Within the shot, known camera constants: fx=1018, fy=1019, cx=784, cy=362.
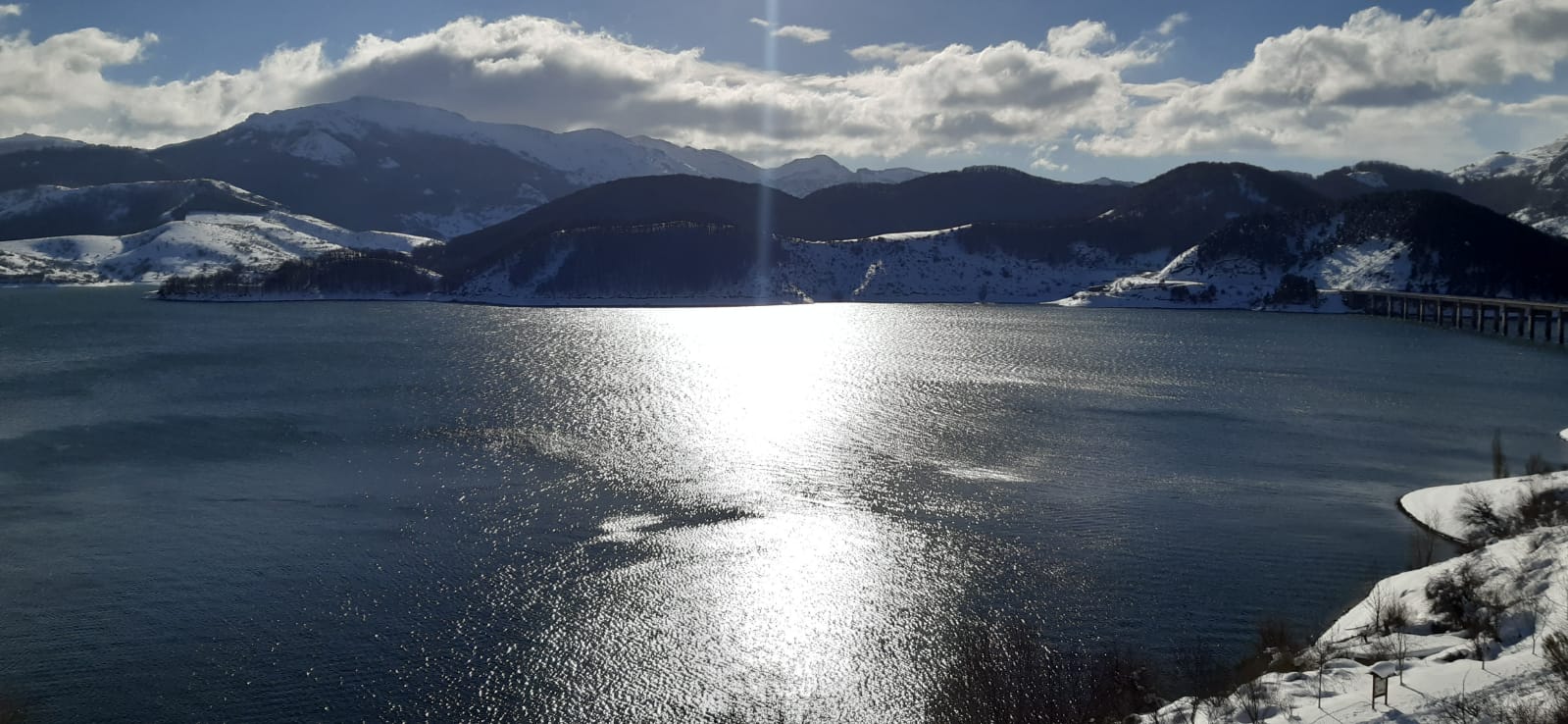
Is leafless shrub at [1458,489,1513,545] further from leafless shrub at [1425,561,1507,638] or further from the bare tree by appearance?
the bare tree

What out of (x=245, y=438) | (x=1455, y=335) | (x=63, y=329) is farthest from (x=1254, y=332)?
(x=63, y=329)

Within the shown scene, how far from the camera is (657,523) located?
149ft

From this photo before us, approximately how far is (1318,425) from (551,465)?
168ft

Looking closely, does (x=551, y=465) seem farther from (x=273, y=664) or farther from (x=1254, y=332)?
(x=1254, y=332)

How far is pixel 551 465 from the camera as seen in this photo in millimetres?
56531

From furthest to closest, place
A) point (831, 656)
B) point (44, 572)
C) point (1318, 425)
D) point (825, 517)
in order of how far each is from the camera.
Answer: point (1318, 425) → point (825, 517) → point (44, 572) → point (831, 656)

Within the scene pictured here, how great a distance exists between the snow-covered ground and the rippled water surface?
508 cm

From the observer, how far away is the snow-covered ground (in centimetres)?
1973

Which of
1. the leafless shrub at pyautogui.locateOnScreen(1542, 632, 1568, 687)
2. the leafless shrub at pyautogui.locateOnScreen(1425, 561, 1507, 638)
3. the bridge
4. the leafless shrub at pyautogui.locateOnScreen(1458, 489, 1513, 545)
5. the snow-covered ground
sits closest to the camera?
Result: the leafless shrub at pyautogui.locateOnScreen(1542, 632, 1568, 687)

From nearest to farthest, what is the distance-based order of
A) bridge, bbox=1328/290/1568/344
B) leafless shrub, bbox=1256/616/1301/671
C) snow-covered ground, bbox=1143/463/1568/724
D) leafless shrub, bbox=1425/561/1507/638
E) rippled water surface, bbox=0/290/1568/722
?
snow-covered ground, bbox=1143/463/1568/724 → leafless shrub, bbox=1425/561/1507/638 → leafless shrub, bbox=1256/616/1301/671 → rippled water surface, bbox=0/290/1568/722 → bridge, bbox=1328/290/1568/344

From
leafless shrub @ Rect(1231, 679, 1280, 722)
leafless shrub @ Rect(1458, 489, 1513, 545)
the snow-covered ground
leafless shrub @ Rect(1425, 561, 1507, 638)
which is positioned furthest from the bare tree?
leafless shrub @ Rect(1458, 489, 1513, 545)

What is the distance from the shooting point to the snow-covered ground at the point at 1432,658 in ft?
64.7

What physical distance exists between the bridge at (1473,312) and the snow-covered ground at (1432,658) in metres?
137

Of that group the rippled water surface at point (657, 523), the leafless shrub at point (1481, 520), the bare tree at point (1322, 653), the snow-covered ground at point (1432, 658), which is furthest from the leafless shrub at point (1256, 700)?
the leafless shrub at point (1481, 520)
